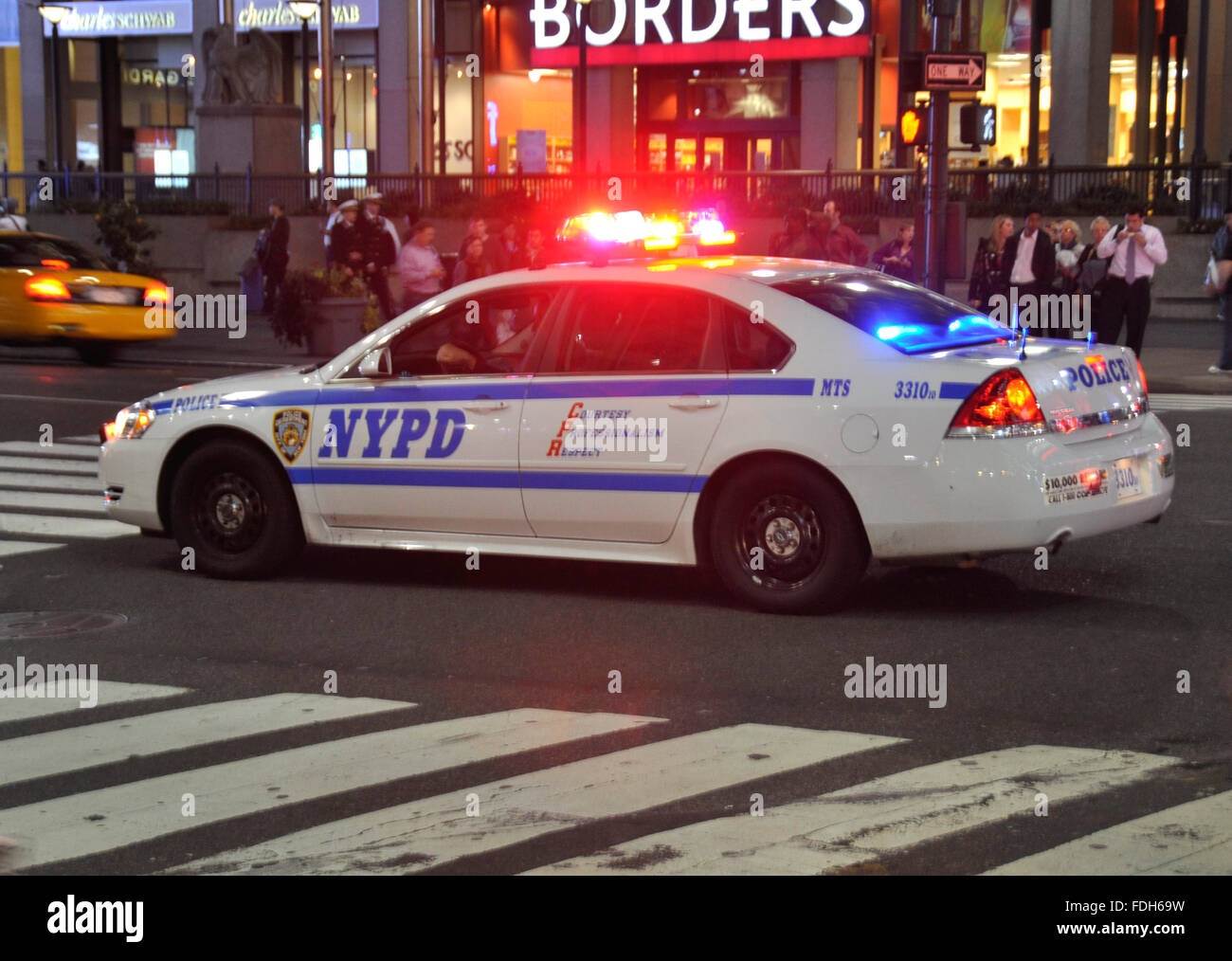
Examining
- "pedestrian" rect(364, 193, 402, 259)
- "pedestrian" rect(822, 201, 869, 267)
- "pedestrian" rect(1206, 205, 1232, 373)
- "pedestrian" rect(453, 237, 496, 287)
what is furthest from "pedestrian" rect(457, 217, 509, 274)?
"pedestrian" rect(1206, 205, 1232, 373)

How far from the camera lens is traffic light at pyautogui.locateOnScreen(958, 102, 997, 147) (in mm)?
18922

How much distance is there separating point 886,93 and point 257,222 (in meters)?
16.8

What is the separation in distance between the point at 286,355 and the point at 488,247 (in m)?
3.19

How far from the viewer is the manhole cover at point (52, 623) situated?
7.99 meters

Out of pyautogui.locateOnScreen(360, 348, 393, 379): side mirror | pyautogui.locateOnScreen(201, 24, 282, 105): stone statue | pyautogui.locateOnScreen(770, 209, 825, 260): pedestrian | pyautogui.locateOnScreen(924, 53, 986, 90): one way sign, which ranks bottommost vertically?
pyautogui.locateOnScreen(360, 348, 393, 379): side mirror

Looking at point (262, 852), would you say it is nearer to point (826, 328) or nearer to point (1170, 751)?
point (1170, 751)

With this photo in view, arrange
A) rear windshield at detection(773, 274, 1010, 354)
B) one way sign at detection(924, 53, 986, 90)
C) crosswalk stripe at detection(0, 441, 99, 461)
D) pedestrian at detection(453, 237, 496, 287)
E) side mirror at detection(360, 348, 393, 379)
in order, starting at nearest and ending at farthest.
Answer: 1. rear windshield at detection(773, 274, 1010, 354)
2. side mirror at detection(360, 348, 393, 379)
3. crosswalk stripe at detection(0, 441, 99, 461)
4. one way sign at detection(924, 53, 986, 90)
5. pedestrian at detection(453, 237, 496, 287)

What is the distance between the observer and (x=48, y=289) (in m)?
21.4

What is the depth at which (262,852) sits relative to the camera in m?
4.95

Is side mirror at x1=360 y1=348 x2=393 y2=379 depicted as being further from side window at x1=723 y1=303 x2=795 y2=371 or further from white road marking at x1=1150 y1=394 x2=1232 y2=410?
white road marking at x1=1150 y1=394 x2=1232 y2=410

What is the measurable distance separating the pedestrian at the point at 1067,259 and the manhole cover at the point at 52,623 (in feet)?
45.4
